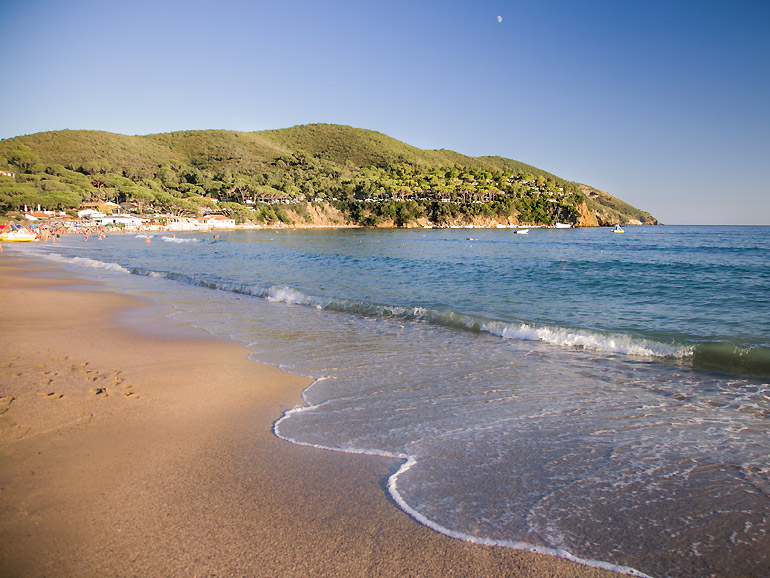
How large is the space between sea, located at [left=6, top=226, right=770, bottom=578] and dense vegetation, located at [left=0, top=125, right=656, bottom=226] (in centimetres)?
8947

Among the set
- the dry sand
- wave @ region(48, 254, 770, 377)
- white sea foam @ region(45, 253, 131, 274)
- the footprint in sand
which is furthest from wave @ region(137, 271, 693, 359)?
white sea foam @ region(45, 253, 131, 274)

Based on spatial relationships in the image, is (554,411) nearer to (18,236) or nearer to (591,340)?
(591,340)

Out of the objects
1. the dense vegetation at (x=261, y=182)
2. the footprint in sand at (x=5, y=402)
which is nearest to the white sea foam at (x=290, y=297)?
the footprint in sand at (x=5, y=402)

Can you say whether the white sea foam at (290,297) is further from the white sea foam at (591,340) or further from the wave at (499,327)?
the white sea foam at (591,340)

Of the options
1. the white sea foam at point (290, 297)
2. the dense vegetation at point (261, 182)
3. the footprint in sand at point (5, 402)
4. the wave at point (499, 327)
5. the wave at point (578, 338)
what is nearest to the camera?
the footprint in sand at point (5, 402)

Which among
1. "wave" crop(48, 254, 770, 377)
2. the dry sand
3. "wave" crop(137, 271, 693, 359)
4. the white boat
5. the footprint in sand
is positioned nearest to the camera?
the dry sand

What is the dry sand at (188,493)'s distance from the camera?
225cm

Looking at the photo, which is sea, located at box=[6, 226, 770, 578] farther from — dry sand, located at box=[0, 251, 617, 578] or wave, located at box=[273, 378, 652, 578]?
dry sand, located at box=[0, 251, 617, 578]

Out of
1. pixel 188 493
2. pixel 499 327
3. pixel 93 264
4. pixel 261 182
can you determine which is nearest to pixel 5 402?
pixel 188 493

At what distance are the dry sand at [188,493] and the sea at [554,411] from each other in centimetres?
24

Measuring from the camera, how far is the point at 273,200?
130875 mm

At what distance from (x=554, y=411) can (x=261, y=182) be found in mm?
146426

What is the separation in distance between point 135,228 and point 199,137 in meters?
111

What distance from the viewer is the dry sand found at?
225 centimetres
